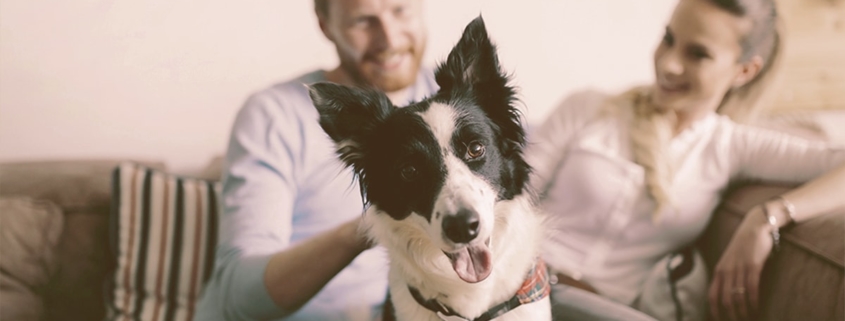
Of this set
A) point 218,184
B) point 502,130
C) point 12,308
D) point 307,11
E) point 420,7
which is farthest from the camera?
point 218,184

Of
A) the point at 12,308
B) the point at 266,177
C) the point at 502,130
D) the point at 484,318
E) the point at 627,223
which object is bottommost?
the point at 12,308

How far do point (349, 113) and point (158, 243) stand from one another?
1170 millimetres

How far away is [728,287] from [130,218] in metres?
1.81

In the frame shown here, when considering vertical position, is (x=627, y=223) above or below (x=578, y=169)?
below

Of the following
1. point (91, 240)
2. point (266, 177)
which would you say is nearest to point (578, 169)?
point (266, 177)

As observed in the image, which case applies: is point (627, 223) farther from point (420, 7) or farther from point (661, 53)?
point (420, 7)

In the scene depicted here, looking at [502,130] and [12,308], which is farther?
[12,308]

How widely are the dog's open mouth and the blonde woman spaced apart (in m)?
0.60

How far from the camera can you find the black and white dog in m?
0.93

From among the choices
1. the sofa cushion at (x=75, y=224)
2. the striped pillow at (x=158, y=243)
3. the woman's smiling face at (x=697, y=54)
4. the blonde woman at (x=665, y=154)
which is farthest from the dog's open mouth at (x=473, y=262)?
the sofa cushion at (x=75, y=224)

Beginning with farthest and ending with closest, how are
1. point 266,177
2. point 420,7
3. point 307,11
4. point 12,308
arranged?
point 307,11 < point 12,308 < point 420,7 < point 266,177

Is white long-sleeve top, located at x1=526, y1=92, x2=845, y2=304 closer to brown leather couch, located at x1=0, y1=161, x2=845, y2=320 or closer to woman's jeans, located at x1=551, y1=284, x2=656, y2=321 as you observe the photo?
brown leather couch, located at x1=0, y1=161, x2=845, y2=320

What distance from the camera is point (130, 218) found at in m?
1.76

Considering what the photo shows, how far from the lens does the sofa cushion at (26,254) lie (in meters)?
1.59
